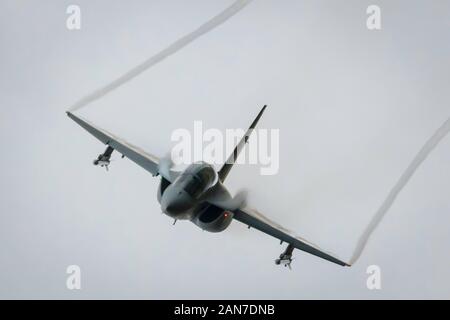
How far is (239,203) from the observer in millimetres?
61656

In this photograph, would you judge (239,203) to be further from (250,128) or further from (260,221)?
(250,128)

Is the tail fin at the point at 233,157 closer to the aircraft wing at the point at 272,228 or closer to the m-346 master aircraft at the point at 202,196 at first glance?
the m-346 master aircraft at the point at 202,196

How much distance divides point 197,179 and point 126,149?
44.6ft

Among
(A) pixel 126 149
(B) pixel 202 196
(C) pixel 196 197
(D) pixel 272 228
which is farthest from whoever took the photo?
(A) pixel 126 149

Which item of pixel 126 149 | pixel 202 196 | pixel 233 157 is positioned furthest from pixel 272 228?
pixel 126 149

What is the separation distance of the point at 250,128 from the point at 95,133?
52.0ft

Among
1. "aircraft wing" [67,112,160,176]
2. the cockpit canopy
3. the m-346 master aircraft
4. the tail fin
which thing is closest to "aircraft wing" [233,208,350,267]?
the m-346 master aircraft

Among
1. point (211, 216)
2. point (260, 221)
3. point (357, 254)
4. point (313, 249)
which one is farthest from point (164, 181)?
point (357, 254)

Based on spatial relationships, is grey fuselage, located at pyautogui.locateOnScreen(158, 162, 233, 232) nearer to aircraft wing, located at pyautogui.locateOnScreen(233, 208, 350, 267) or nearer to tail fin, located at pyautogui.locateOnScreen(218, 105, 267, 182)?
aircraft wing, located at pyautogui.locateOnScreen(233, 208, 350, 267)

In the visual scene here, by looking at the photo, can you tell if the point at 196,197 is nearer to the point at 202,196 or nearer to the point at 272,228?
the point at 202,196

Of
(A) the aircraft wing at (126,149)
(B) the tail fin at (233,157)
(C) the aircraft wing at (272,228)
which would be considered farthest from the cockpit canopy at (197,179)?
(A) the aircraft wing at (126,149)

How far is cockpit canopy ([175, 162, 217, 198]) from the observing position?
195ft

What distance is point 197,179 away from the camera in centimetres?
5988

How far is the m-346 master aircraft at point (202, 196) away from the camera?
59.4 m
